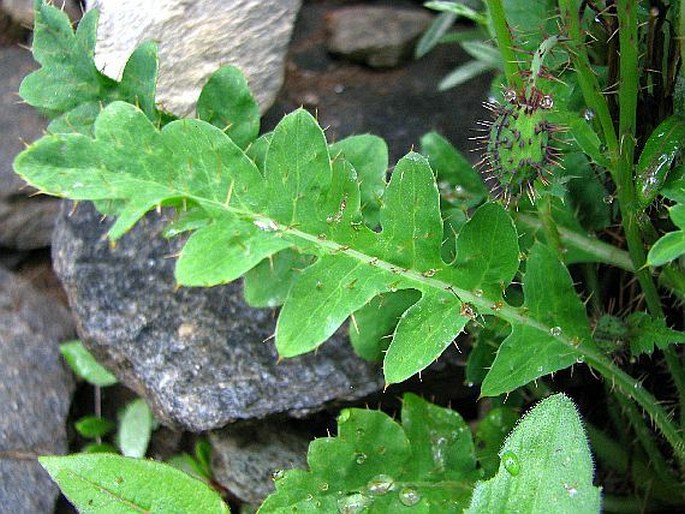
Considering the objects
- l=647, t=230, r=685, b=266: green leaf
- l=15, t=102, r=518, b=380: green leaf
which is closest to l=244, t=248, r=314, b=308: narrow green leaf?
l=15, t=102, r=518, b=380: green leaf

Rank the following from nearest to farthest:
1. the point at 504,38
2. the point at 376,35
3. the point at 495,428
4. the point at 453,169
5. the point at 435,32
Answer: the point at 504,38
the point at 495,428
the point at 453,169
the point at 435,32
the point at 376,35

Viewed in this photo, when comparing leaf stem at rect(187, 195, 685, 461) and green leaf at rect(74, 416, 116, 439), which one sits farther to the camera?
green leaf at rect(74, 416, 116, 439)

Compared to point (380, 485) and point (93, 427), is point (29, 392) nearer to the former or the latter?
point (93, 427)

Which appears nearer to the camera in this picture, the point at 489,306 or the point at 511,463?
the point at 511,463

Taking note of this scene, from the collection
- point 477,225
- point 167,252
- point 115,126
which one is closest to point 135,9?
point 167,252

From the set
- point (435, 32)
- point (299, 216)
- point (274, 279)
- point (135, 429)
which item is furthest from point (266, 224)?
point (435, 32)

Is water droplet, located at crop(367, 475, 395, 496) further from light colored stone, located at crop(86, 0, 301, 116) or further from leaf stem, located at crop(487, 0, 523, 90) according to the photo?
light colored stone, located at crop(86, 0, 301, 116)

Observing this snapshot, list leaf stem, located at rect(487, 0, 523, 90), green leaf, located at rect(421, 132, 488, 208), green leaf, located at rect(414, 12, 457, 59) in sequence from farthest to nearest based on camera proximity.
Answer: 1. green leaf, located at rect(414, 12, 457, 59)
2. green leaf, located at rect(421, 132, 488, 208)
3. leaf stem, located at rect(487, 0, 523, 90)
